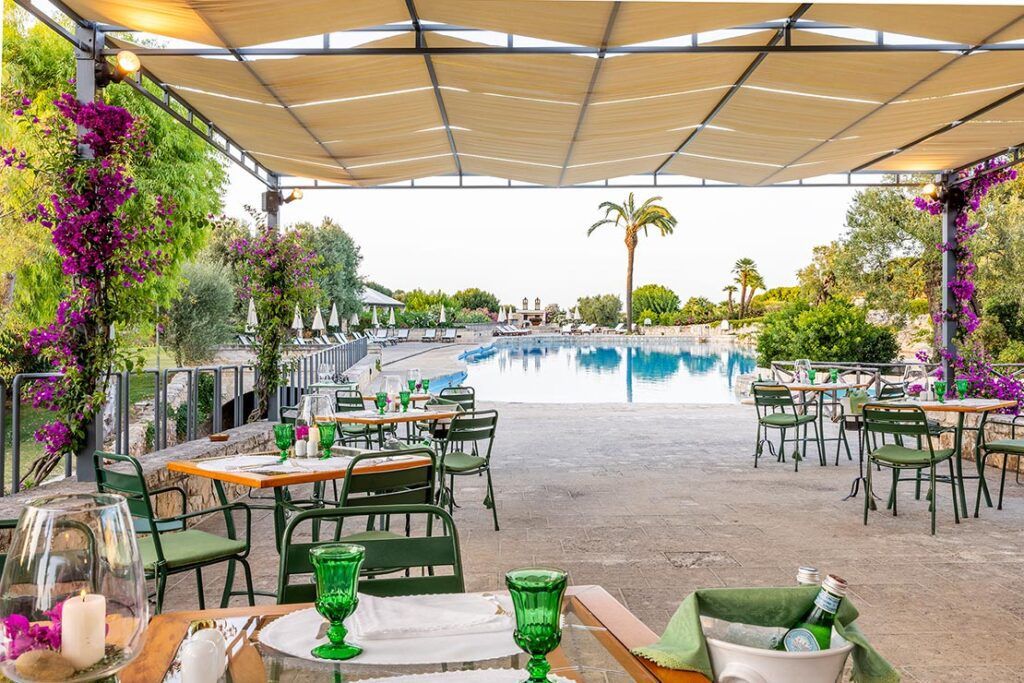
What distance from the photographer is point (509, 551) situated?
475 centimetres

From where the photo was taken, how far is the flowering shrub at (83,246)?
486 cm

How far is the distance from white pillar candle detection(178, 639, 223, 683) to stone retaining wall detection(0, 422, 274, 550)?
324 cm

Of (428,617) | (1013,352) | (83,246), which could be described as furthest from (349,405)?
(1013,352)

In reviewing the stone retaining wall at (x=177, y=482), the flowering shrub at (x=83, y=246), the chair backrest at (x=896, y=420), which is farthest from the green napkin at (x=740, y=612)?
the flowering shrub at (x=83, y=246)

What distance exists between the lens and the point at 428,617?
1418 millimetres

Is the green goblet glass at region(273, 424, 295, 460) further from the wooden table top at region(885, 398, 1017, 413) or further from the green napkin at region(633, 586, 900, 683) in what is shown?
the wooden table top at region(885, 398, 1017, 413)

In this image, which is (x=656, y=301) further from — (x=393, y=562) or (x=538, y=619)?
(x=538, y=619)

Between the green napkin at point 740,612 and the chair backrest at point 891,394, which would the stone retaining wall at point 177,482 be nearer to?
the green napkin at point 740,612

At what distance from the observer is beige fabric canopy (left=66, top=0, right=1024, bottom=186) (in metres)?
4.76

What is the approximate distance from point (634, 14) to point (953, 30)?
195 centimetres

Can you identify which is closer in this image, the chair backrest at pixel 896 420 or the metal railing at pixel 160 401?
the metal railing at pixel 160 401

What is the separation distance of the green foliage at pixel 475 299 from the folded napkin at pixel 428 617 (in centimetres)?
5469

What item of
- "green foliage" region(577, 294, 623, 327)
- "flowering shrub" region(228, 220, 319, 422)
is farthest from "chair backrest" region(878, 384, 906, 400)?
"green foliage" region(577, 294, 623, 327)

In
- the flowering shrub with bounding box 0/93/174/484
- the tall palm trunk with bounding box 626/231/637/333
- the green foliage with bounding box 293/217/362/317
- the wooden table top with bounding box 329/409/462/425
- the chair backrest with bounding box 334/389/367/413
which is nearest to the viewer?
the flowering shrub with bounding box 0/93/174/484
